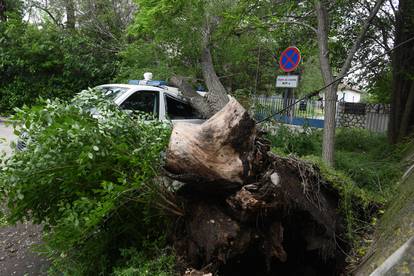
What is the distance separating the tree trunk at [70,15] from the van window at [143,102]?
781cm

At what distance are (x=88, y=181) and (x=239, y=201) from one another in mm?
1223

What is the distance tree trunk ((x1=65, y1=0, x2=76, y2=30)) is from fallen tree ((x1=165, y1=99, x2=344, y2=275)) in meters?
11.7

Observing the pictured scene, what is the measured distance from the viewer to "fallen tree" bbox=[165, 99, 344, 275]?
8.98 feet

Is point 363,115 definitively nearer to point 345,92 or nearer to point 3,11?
point 345,92

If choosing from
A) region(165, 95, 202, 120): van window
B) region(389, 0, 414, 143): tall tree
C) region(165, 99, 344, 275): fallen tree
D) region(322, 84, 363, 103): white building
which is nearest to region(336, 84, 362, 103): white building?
region(322, 84, 363, 103): white building

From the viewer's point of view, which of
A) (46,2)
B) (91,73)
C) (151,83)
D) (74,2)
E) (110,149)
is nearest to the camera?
(110,149)

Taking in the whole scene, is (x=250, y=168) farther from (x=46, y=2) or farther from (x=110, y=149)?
(x=46, y=2)

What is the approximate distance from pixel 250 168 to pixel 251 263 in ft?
3.49

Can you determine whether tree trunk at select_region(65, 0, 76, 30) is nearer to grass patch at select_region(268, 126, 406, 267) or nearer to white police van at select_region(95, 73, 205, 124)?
white police van at select_region(95, 73, 205, 124)

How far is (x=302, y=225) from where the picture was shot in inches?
126

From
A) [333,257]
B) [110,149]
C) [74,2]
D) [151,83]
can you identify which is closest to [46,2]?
[74,2]

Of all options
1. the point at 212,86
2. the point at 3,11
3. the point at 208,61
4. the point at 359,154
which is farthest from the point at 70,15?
the point at 359,154

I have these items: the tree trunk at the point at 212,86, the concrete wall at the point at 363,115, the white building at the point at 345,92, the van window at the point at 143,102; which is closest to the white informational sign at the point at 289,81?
the tree trunk at the point at 212,86

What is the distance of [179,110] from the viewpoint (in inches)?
283
